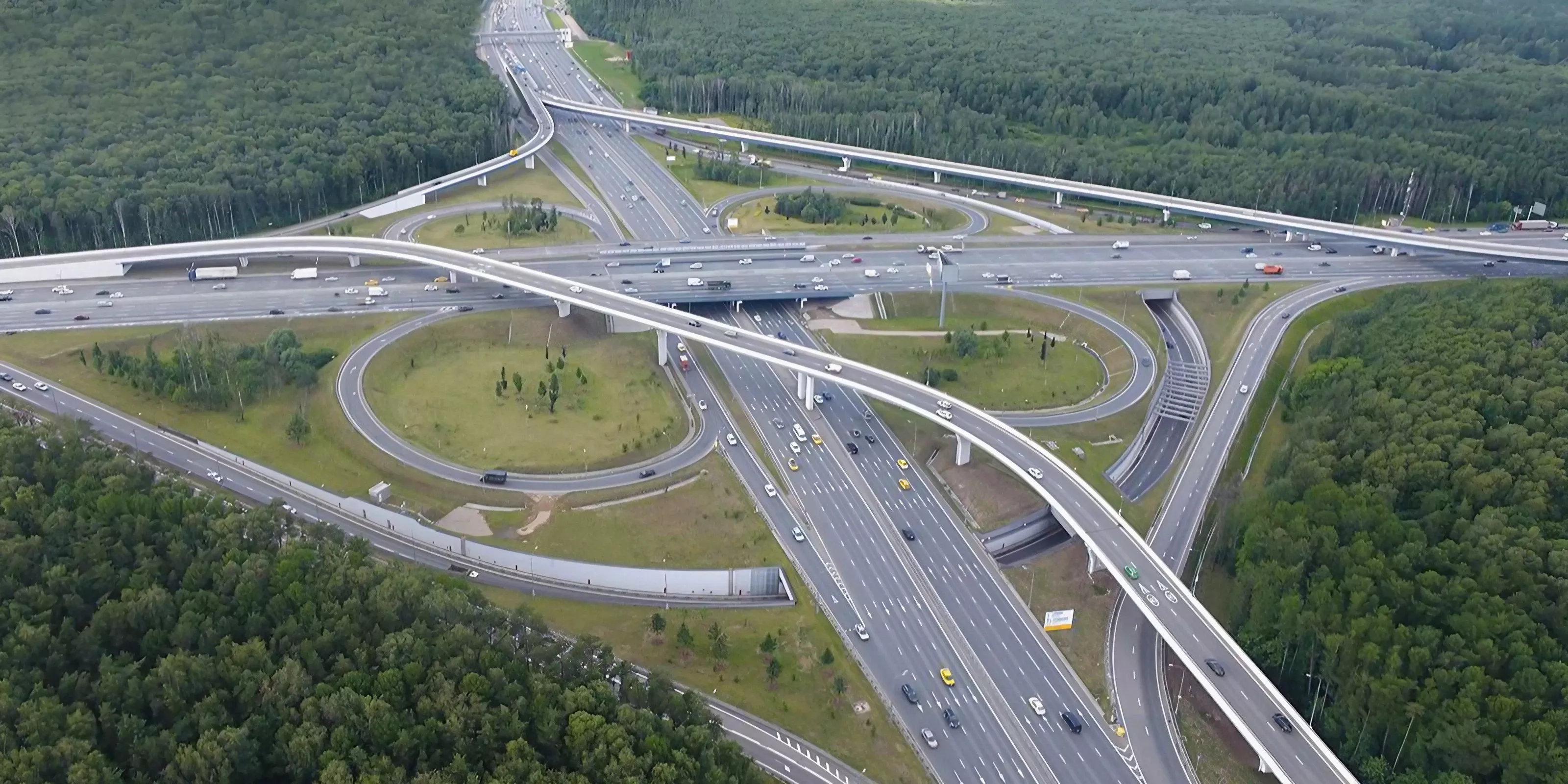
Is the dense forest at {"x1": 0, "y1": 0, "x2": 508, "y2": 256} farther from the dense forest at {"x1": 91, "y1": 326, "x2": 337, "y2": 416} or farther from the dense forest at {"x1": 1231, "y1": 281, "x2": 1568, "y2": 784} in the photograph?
the dense forest at {"x1": 1231, "y1": 281, "x2": 1568, "y2": 784}

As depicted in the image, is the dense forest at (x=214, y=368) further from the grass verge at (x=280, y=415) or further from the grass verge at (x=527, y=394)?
the grass verge at (x=527, y=394)

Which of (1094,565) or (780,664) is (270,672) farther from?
(1094,565)

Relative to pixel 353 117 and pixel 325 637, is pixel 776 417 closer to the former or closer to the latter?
pixel 325 637

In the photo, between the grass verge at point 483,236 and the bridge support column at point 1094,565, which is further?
the grass verge at point 483,236

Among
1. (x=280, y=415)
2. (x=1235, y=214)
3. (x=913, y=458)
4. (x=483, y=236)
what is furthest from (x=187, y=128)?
(x=1235, y=214)

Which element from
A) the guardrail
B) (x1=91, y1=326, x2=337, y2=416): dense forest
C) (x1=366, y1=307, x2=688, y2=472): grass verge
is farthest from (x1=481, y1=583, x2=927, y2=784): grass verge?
the guardrail

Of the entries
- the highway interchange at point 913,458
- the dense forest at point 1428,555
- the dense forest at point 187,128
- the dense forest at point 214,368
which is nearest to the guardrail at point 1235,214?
the highway interchange at point 913,458

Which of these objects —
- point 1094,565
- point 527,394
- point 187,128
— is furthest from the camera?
point 187,128
